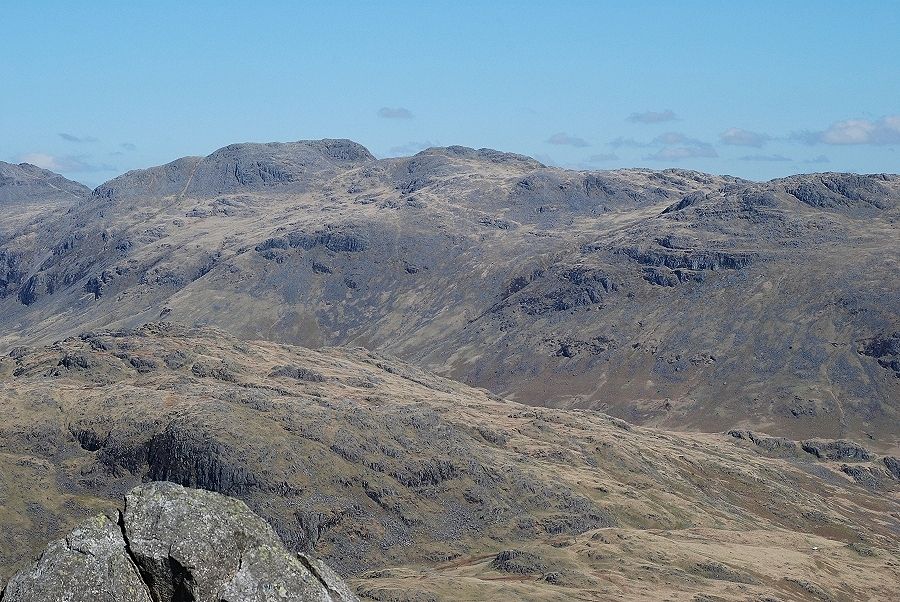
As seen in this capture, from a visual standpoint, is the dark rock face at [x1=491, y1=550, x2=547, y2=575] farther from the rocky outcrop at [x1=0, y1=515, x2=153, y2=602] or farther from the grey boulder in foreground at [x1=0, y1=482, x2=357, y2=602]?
the rocky outcrop at [x1=0, y1=515, x2=153, y2=602]

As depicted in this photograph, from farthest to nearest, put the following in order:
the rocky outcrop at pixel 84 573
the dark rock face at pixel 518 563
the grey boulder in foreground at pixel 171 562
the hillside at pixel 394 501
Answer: the hillside at pixel 394 501 → the dark rock face at pixel 518 563 → the grey boulder in foreground at pixel 171 562 → the rocky outcrop at pixel 84 573

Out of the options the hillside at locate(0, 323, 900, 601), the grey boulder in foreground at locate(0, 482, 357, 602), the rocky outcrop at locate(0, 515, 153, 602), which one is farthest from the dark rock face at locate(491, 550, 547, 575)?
the rocky outcrop at locate(0, 515, 153, 602)

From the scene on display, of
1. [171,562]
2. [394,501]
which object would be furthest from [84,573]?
[394,501]

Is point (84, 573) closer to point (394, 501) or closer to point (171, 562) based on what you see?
point (171, 562)

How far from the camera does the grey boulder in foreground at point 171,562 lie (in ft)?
87.5

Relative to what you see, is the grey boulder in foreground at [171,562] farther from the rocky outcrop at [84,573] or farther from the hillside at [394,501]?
the hillside at [394,501]

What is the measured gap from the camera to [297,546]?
154875mm

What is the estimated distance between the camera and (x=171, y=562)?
1077 inches

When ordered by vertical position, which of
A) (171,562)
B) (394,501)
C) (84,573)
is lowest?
(394,501)

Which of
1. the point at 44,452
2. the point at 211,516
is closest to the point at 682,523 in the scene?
the point at 44,452

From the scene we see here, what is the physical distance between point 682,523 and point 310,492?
225ft

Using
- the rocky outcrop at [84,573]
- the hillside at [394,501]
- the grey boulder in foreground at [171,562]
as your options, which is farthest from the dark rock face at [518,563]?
the rocky outcrop at [84,573]

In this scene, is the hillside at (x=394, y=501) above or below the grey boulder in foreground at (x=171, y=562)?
below

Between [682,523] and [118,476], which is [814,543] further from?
[118,476]
